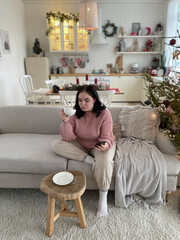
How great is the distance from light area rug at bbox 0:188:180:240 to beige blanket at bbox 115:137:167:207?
11cm

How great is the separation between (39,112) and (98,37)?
3780mm

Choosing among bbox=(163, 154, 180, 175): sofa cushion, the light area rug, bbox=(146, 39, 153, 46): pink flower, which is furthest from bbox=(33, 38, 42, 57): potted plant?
bbox=(163, 154, 180, 175): sofa cushion

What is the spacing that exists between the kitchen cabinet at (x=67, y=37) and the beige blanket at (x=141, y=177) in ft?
14.1

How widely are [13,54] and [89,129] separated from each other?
11.5 ft

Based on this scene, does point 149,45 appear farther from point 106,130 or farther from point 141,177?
point 141,177

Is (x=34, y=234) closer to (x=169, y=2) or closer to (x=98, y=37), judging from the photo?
(x=98, y=37)

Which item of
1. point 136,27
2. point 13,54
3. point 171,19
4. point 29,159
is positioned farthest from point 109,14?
point 29,159

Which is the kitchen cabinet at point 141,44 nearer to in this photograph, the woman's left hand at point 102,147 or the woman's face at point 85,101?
the woman's face at point 85,101

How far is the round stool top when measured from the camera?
1.26 metres

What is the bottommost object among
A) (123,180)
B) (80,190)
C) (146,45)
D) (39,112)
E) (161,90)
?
(123,180)

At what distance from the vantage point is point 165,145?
1760 millimetres

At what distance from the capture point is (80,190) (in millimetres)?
1303

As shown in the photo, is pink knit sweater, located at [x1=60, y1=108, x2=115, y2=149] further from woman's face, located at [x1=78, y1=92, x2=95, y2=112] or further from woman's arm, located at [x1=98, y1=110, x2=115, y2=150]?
woman's face, located at [x1=78, y1=92, x2=95, y2=112]

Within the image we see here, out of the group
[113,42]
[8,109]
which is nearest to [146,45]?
[113,42]
